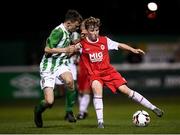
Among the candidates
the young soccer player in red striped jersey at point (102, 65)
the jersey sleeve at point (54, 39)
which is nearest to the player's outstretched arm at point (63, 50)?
the jersey sleeve at point (54, 39)

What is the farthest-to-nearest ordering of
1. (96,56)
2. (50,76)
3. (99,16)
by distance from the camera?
(99,16), (50,76), (96,56)

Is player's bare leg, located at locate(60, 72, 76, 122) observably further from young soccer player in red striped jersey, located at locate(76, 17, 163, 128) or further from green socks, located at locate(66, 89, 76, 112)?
young soccer player in red striped jersey, located at locate(76, 17, 163, 128)

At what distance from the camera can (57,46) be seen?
545 inches

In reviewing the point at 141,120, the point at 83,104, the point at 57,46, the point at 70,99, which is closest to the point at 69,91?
the point at 70,99

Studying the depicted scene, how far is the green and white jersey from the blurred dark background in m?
17.3

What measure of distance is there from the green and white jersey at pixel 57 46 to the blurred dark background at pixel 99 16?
680 inches

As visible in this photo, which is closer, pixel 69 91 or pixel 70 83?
pixel 70 83

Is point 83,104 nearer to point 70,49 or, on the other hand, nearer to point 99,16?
point 70,49

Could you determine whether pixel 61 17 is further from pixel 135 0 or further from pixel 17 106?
pixel 17 106

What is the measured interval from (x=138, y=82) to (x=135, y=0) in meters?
7.05

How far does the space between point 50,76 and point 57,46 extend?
24.9 inches

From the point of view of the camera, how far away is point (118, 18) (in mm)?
32344

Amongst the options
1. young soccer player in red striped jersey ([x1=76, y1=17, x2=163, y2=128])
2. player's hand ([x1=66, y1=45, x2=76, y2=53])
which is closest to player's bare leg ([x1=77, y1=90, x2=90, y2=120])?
young soccer player in red striped jersey ([x1=76, y1=17, x2=163, y2=128])

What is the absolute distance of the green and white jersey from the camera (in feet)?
45.1
